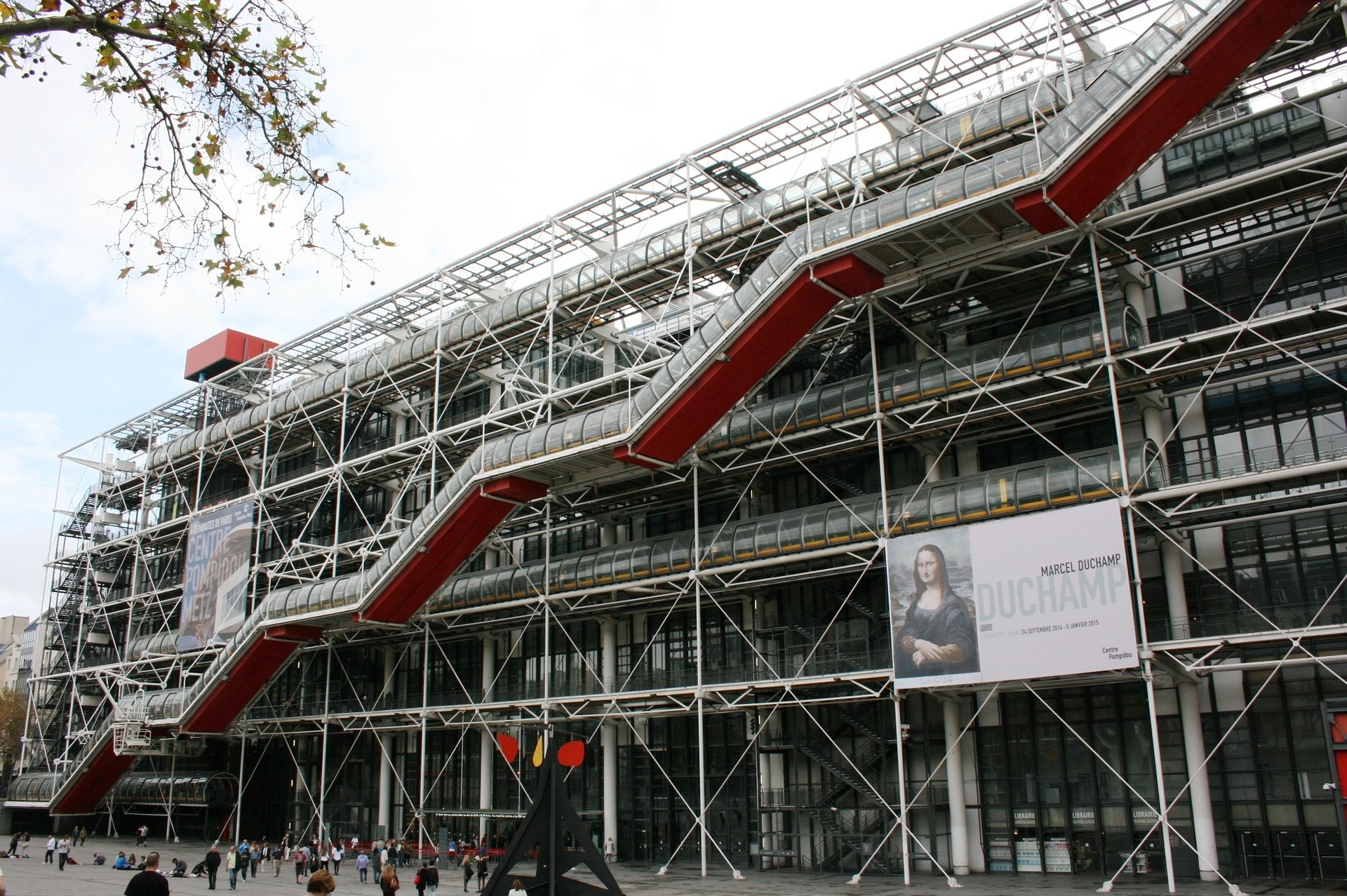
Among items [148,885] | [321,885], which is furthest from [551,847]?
[148,885]

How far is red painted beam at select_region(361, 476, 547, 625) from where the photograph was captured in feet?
92.1

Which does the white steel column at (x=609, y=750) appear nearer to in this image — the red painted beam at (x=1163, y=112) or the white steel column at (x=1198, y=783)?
the white steel column at (x=1198, y=783)

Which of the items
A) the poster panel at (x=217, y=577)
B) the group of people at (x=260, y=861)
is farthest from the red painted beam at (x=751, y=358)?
the poster panel at (x=217, y=577)

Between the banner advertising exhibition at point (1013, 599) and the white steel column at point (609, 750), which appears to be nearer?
the banner advertising exhibition at point (1013, 599)

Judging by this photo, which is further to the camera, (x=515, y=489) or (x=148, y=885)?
(x=515, y=489)

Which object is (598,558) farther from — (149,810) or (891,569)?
(149,810)

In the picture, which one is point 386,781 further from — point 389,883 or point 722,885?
point 389,883

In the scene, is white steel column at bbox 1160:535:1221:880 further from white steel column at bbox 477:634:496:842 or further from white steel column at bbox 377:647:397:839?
white steel column at bbox 377:647:397:839

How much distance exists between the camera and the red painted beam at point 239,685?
3428cm

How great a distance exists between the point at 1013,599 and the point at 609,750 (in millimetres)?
12688

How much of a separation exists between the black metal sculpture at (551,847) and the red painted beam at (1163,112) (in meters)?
13.4

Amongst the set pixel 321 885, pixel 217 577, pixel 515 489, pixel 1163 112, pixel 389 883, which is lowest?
pixel 389 883

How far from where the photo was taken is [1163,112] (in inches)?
771

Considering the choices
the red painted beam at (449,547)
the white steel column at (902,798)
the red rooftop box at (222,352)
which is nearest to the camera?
the white steel column at (902,798)
